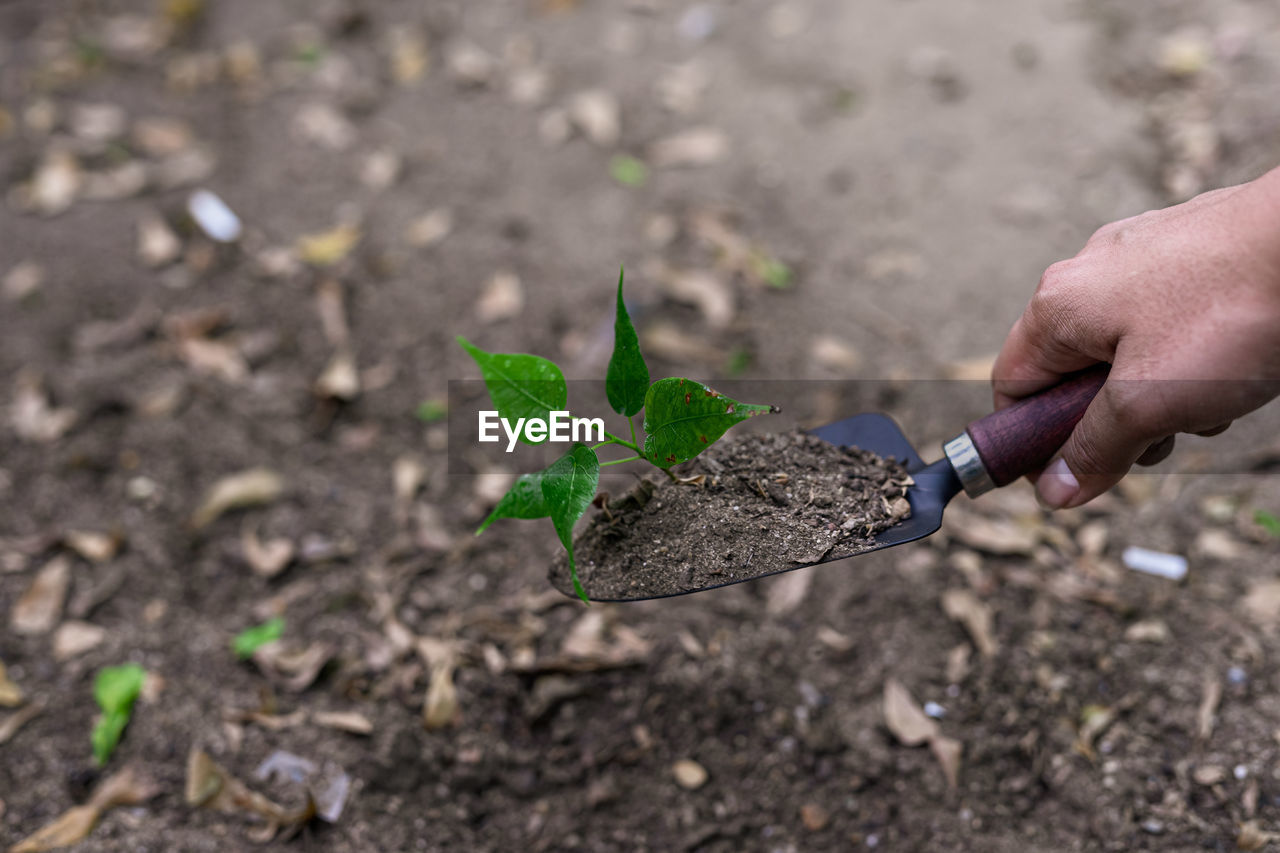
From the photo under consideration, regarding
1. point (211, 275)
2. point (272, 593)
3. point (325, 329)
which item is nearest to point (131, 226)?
point (211, 275)

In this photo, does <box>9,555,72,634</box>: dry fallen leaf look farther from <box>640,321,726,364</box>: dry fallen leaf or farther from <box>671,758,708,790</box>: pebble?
<box>640,321,726,364</box>: dry fallen leaf

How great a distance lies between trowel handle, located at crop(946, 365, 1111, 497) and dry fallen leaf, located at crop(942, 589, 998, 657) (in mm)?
570

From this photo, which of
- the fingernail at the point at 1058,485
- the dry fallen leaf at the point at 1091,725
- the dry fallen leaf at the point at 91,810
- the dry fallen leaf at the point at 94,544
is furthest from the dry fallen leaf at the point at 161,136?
the dry fallen leaf at the point at 1091,725

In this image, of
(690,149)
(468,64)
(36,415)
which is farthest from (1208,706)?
(468,64)

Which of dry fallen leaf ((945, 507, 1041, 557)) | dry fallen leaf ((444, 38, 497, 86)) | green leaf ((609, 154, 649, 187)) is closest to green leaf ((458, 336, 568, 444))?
dry fallen leaf ((945, 507, 1041, 557))

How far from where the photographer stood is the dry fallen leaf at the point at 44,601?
1.91 meters

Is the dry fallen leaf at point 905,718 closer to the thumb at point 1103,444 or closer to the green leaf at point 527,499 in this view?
the thumb at point 1103,444

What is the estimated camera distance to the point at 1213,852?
1467 millimetres

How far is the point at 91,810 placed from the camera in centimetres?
157

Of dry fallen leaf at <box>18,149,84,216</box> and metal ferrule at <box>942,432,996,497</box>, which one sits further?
dry fallen leaf at <box>18,149,84,216</box>

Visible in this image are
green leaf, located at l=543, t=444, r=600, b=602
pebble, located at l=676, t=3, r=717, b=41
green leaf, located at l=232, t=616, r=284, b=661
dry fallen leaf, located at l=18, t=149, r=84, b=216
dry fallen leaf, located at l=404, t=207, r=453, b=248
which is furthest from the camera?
pebble, located at l=676, t=3, r=717, b=41

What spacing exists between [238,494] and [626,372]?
1.39 metres

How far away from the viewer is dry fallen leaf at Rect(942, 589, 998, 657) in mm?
1797

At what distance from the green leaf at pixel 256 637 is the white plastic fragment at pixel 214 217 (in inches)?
61.5
